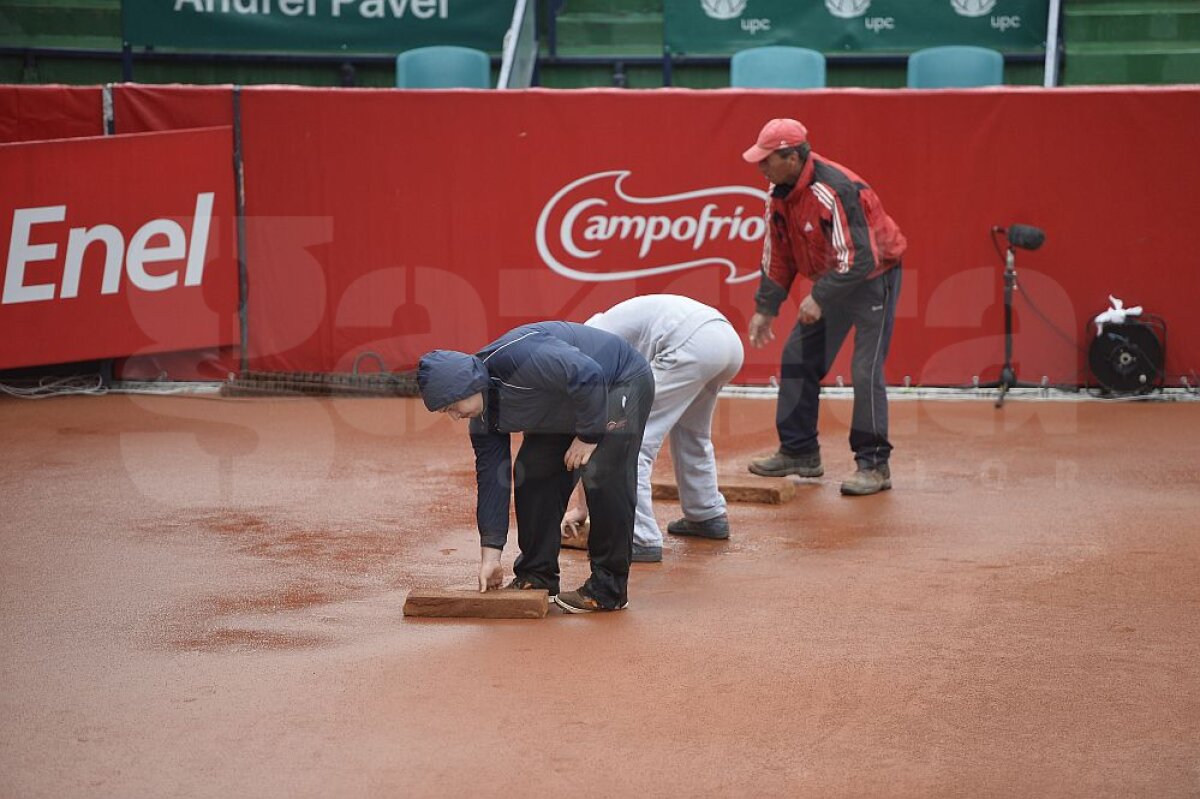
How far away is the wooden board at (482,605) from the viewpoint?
5723 millimetres

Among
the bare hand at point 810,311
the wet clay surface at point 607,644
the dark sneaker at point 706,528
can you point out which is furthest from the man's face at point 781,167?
the dark sneaker at point 706,528

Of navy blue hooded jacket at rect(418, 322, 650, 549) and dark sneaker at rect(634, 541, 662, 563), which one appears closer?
navy blue hooded jacket at rect(418, 322, 650, 549)

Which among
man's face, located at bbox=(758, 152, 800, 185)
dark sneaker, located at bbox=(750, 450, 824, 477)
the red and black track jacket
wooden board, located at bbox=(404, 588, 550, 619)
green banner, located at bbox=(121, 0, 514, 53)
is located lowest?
dark sneaker, located at bbox=(750, 450, 824, 477)

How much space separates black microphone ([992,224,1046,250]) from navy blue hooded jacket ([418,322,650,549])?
6174mm

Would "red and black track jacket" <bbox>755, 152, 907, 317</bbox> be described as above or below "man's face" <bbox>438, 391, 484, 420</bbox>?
above

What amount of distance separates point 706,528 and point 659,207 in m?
4.92

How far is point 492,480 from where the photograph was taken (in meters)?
5.55

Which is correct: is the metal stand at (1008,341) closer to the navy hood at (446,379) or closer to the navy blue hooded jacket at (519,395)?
the navy blue hooded jacket at (519,395)

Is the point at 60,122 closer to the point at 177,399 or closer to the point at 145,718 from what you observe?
the point at 177,399

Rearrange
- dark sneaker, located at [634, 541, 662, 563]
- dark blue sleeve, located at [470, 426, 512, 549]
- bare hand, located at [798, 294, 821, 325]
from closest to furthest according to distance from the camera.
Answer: dark blue sleeve, located at [470, 426, 512, 549] < dark sneaker, located at [634, 541, 662, 563] < bare hand, located at [798, 294, 821, 325]

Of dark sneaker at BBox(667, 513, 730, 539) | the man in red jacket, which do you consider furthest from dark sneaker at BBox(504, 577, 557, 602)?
the man in red jacket

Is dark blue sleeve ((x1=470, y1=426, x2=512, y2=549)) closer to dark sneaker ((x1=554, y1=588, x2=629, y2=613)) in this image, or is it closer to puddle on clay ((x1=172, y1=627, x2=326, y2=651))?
dark sneaker ((x1=554, y1=588, x2=629, y2=613))

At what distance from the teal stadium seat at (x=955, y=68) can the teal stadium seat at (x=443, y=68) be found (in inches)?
180

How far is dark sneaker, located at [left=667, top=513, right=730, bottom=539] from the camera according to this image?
284 inches
